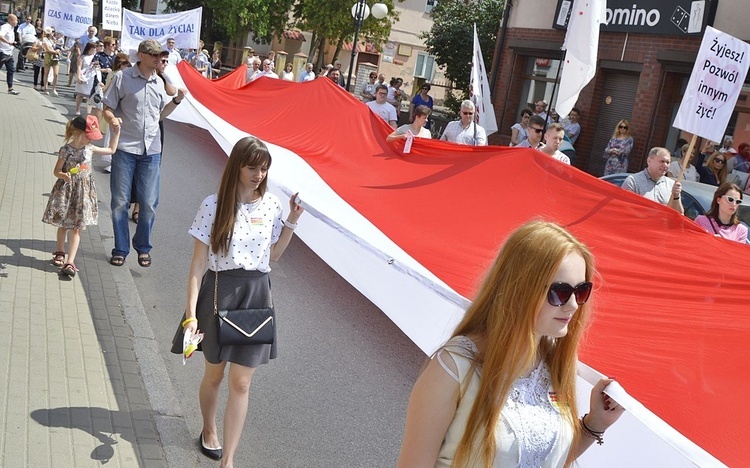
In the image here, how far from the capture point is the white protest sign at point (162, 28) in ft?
75.0

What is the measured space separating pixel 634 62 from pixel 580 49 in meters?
8.69

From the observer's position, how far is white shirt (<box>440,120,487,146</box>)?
1260cm

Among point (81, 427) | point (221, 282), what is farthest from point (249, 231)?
point (81, 427)

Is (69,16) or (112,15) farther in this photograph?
(112,15)

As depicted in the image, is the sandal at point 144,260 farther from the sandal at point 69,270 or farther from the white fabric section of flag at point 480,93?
the white fabric section of flag at point 480,93

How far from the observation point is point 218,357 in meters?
4.86

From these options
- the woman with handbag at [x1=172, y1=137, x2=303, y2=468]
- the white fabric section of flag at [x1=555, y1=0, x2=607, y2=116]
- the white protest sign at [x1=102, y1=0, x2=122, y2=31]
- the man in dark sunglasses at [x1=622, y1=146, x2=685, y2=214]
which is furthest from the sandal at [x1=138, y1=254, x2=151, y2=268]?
the white protest sign at [x1=102, y1=0, x2=122, y2=31]

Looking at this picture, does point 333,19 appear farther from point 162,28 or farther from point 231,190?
point 231,190

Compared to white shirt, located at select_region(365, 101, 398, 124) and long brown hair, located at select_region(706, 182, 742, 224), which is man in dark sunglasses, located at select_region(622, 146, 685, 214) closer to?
long brown hair, located at select_region(706, 182, 742, 224)

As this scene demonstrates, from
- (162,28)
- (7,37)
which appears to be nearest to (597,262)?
(162,28)

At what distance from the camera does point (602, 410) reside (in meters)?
2.95

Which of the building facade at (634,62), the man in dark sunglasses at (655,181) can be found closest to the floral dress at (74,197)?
the man in dark sunglasses at (655,181)

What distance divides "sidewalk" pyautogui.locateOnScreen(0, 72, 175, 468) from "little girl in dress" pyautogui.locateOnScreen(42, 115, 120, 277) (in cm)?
33

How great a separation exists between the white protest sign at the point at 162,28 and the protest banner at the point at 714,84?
15525mm
